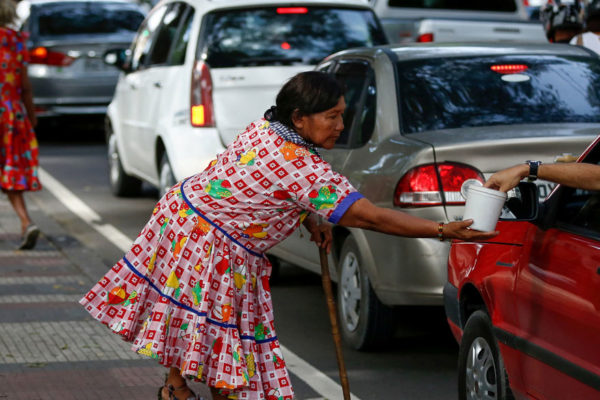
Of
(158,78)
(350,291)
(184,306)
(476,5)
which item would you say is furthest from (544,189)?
(476,5)

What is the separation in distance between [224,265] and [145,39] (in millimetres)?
7879

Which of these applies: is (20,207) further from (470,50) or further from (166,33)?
(470,50)

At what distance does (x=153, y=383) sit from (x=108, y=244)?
4.35m

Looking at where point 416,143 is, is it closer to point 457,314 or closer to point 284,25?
point 457,314

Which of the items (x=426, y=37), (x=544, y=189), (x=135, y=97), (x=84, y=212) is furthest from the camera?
(x=426, y=37)

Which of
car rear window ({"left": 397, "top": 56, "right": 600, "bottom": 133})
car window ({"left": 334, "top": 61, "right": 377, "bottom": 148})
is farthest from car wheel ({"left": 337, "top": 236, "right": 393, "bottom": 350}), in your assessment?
car rear window ({"left": 397, "top": 56, "right": 600, "bottom": 133})

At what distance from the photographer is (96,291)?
4.75 meters

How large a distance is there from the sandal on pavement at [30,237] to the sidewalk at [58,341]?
0.06 meters

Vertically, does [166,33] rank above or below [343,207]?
below

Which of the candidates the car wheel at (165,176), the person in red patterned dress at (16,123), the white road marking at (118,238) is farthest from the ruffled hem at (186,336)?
the car wheel at (165,176)

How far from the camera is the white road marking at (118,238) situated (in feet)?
20.0

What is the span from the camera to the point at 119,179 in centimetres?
1324

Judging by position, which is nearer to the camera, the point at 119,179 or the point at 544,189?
the point at 544,189

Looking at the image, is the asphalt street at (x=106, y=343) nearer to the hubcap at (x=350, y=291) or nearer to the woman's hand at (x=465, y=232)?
the hubcap at (x=350, y=291)
